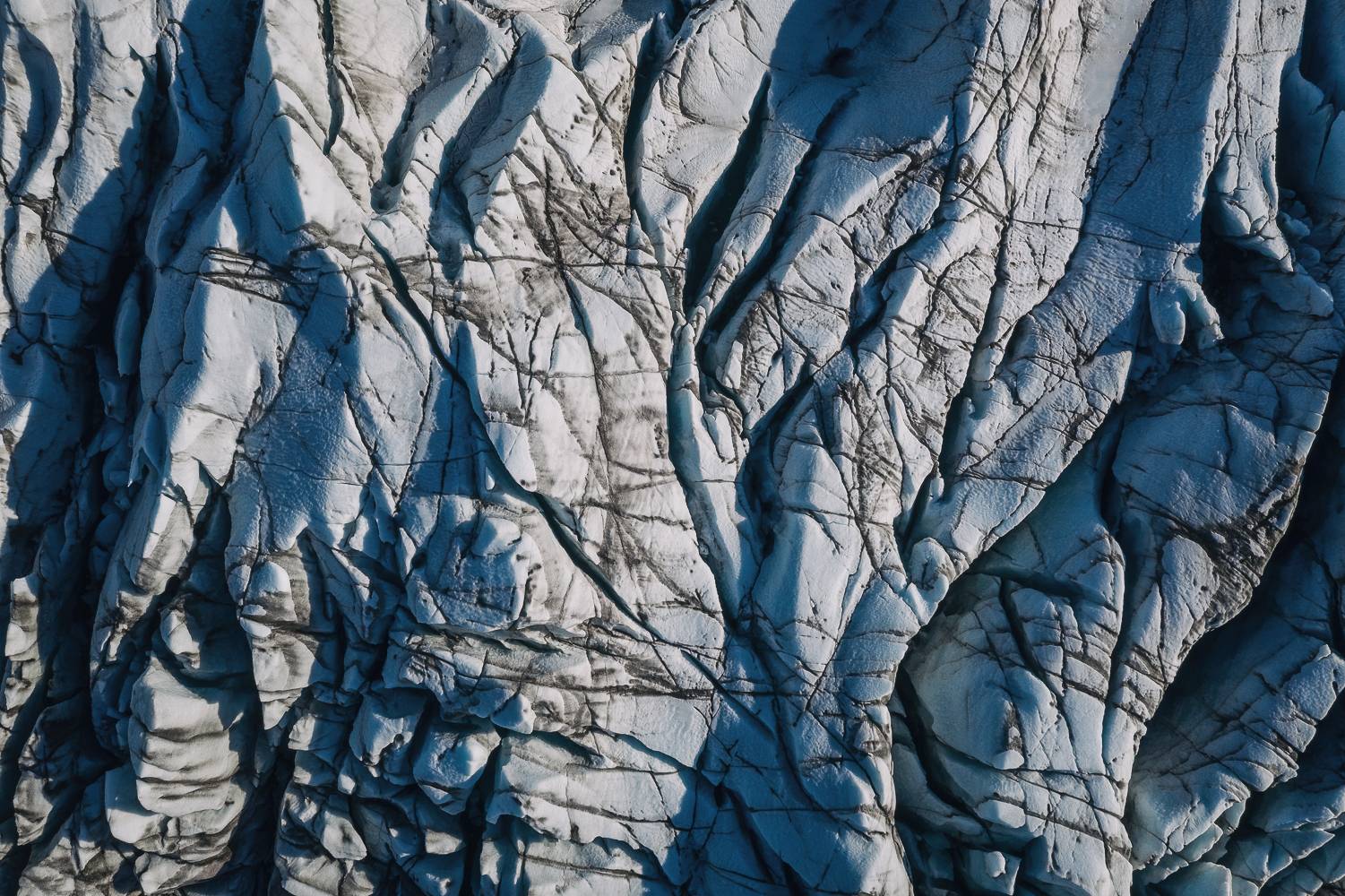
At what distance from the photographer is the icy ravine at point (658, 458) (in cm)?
445

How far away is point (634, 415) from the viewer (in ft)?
15.5

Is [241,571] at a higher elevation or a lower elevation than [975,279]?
lower

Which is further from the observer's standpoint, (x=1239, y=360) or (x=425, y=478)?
(x=1239, y=360)

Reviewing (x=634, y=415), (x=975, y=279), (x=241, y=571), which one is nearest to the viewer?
(x=241, y=571)

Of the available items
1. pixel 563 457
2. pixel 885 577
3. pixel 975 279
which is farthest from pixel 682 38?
pixel 885 577

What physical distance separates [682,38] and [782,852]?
472cm

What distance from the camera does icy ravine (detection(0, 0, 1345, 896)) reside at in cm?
445

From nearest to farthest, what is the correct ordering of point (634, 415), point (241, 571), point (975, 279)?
point (241, 571) → point (634, 415) → point (975, 279)

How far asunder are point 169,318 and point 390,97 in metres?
1.73

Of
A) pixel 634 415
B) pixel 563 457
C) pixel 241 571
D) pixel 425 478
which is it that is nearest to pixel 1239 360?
pixel 634 415

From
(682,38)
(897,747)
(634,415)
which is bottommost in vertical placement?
(897,747)

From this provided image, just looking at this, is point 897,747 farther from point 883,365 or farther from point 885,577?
point 883,365

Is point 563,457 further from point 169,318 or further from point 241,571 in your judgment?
point 169,318

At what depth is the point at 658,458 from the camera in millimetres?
4758
